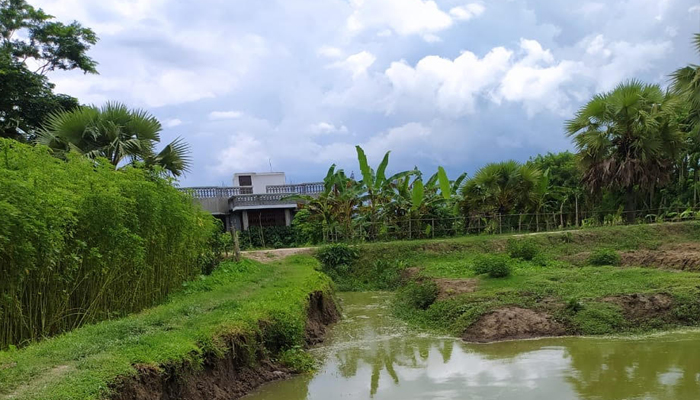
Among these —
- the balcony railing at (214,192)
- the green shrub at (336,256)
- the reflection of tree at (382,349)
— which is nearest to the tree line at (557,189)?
the green shrub at (336,256)

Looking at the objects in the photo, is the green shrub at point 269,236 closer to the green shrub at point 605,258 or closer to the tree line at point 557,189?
the tree line at point 557,189

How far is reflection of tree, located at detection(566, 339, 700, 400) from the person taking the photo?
5.90 metres

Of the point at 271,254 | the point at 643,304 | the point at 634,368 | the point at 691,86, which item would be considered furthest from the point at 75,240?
the point at 691,86

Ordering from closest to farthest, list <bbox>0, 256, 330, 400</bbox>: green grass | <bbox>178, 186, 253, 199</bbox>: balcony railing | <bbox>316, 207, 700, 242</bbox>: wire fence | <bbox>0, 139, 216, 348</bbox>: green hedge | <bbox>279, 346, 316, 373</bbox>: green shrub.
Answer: <bbox>0, 256, 330, 400</bbox>: green grass < <bbox>0, 139, 216, 348</bbox>: green hedge < <bbox>279, 346, 316, 373</bbox>: green shrub < <bbox>316, 207, 700, 242</bbox>: wire fence < <bbox>178, 186, 253, 199</bbox>: balcony railing

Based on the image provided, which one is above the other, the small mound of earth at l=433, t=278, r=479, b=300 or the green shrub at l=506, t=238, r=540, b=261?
the green shrub at l=506, t=238, r=540, b=261

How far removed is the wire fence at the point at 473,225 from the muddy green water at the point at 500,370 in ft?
36.7

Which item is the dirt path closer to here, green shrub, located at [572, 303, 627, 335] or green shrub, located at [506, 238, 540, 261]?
green shrub, located at [506, 238, 540, 261]

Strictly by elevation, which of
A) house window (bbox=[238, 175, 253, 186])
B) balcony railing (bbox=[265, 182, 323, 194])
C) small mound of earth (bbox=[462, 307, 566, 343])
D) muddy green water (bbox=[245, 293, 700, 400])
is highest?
house window (bbox=[238, 175, 253, 186])

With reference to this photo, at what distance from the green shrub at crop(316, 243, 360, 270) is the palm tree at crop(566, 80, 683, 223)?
29.9 feet

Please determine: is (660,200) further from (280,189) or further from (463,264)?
(280,189)

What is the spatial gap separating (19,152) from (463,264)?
1142cm

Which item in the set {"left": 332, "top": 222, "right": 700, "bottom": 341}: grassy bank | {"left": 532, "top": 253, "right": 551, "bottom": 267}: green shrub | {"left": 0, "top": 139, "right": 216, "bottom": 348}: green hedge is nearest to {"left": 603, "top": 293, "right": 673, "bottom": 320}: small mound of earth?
{"left": 332, "top": 222, "right": 700, "bottom": 341}: grassy bank

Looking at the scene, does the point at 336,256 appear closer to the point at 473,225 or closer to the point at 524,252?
the point at 524,252

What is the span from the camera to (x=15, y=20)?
17688 millimetres
